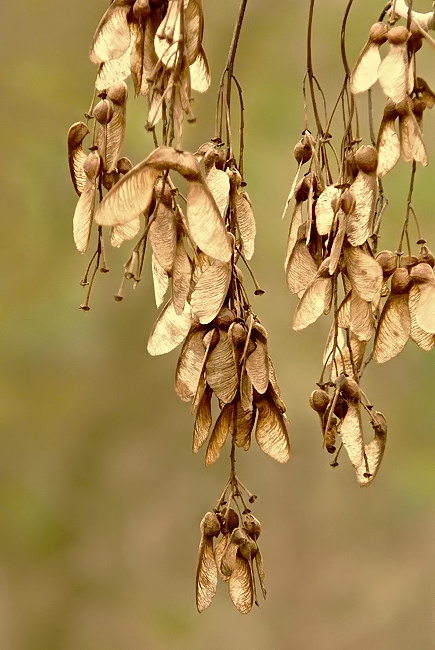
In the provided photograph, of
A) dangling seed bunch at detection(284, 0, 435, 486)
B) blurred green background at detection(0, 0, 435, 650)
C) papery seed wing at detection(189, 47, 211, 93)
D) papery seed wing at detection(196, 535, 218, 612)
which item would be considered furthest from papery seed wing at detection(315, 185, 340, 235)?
blurred green background at detection(0, 0, 435, 650)

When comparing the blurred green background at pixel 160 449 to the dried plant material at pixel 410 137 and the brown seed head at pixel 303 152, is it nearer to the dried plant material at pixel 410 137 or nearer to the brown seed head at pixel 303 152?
the brown seed head at pixel 303 152

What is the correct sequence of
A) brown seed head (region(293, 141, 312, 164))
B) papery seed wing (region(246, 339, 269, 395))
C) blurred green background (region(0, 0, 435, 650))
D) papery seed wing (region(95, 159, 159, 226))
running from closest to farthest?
papery seed wing (region(95, 159, 159, 226)), papery seed wing (region(246, 339, 269, 395)), brown seed head (region(293, 141, 312, 164)), blurred green background (region(0, 0, 435, 650))

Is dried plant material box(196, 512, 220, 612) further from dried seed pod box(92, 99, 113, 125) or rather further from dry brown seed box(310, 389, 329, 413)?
dried seed pod box(92, 99, 113, 125)

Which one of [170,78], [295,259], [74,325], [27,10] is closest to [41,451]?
[74,325]

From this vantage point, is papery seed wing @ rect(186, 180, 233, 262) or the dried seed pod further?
the dried seed pod

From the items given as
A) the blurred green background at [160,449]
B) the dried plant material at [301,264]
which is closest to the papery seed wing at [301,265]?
the dried plant material at [301,264]
